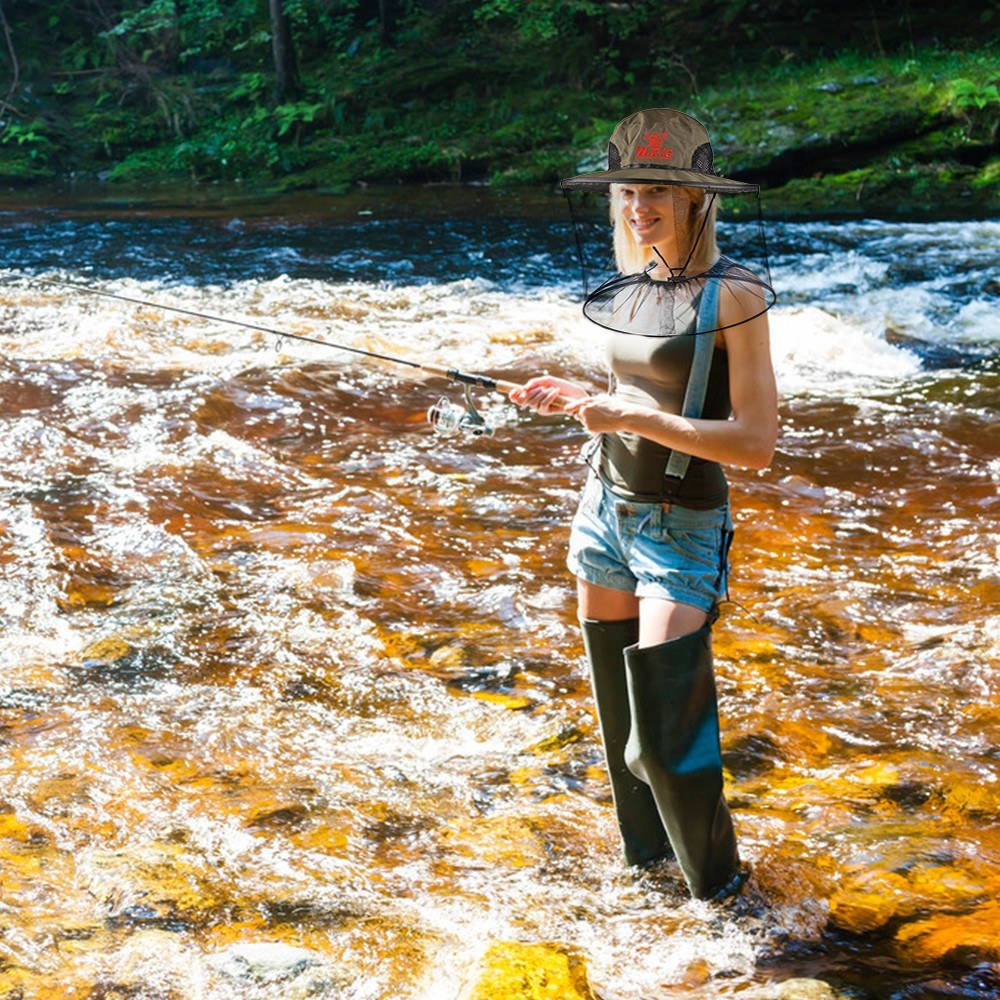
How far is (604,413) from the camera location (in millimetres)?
2518

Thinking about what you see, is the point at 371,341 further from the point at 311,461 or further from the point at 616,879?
the point at 616,879

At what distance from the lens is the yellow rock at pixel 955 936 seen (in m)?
2.66

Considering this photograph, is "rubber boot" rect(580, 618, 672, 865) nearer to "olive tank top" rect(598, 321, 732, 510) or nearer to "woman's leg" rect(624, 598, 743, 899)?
"woman's leg" rect(624, 598, 743, 899)

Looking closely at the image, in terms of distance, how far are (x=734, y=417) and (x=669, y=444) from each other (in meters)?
0.15

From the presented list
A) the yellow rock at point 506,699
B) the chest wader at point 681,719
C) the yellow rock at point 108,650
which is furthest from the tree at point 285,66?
the chest wader at point 681,719

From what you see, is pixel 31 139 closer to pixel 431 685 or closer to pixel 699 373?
pixel 431 685

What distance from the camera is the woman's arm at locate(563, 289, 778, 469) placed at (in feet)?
8.13

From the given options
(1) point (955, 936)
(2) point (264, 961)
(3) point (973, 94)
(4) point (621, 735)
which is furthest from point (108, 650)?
(3) point (973, 94)

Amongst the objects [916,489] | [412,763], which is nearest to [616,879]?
[412,763]

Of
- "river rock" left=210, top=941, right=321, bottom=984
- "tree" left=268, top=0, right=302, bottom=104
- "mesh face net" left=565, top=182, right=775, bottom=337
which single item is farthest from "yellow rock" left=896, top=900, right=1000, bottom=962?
"tree" left=268, top=0, right=302, bottom=104

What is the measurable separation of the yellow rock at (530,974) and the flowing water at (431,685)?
0.01m

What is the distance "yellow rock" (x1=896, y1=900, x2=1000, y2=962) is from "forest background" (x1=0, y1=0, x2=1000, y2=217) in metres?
11.8

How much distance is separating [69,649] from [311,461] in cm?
242

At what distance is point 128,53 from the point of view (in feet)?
75.4
